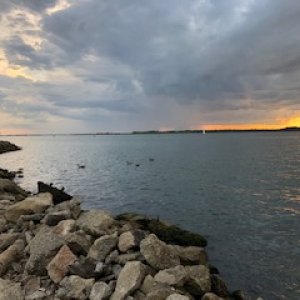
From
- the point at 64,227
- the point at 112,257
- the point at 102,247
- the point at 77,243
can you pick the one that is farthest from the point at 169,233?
the point at 77,243

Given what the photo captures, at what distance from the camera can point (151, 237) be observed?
11344 mm

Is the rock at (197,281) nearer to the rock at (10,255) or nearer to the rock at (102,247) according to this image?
the rock at (102,247)

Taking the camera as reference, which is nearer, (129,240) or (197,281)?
(197,281)

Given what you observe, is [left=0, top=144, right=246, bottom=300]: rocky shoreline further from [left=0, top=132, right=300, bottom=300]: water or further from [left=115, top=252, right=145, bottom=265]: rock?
[left=0, top=132, right=300, bottom=300]: water

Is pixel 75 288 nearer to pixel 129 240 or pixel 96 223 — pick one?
pixel 129 240

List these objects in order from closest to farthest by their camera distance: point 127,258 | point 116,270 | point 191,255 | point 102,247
A: point 116,270
point 127,258
point 102,247
point 191,255

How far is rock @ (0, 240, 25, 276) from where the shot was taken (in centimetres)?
1114

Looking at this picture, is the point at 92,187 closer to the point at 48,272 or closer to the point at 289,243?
the point at 289,243

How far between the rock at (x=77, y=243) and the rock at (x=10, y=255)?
1772mm

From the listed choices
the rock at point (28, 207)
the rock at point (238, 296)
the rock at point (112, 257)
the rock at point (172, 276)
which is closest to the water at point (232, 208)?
the rock at point (238, 296)

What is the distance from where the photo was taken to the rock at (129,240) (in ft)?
38.5

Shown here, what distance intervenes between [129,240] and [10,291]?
4090 mm

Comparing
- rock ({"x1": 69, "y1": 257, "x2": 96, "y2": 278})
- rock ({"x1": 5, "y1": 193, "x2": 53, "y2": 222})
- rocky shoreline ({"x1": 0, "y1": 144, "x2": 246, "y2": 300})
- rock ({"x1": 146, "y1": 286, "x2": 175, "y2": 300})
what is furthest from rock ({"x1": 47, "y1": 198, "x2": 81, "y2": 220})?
rock ({"x1": 146, "y1": 286, "x2": 175, "y2": 300})

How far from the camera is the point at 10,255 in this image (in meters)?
11.6
